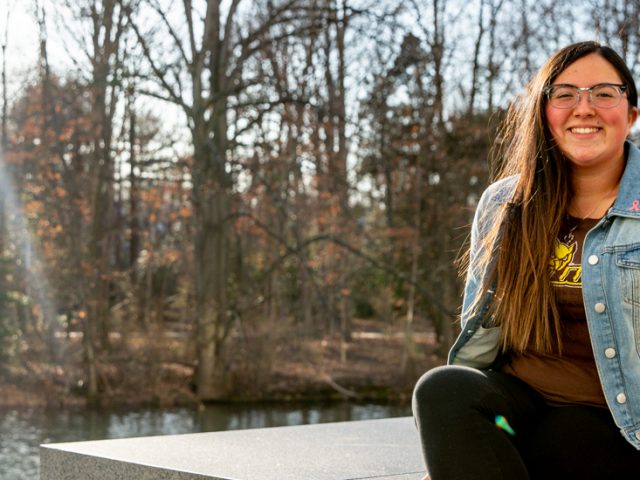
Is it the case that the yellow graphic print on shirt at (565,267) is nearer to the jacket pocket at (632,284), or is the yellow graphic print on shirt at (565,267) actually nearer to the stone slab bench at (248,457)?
the jacket pocket at (632,284)

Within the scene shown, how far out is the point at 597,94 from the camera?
226 cm

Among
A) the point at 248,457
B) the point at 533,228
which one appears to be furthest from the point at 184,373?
the point at 533,228

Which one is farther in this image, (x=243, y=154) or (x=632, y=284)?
(x=243, y=154)

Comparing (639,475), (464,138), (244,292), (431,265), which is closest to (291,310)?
(244,292)

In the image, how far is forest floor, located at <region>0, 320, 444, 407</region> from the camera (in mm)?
12352

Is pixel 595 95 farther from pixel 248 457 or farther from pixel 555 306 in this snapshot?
pixel 248 457

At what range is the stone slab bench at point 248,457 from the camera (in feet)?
9.77

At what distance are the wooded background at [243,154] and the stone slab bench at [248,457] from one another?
8.07 metres

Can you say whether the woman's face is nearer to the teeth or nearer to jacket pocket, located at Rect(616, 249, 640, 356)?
the teeth

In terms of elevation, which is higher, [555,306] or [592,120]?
[592,120]

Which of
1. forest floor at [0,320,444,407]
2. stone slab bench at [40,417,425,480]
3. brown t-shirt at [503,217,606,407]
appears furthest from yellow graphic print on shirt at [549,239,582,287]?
forest floor at [0,320,444,407]

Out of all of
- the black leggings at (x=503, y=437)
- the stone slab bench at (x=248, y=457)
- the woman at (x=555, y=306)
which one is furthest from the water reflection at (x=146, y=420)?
the black leggings at (x=503, y=437)

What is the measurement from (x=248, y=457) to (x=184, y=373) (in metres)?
10.3

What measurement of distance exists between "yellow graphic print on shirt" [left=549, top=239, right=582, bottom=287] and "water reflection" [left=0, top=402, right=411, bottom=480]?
750cm
